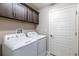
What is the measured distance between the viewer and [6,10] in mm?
1637

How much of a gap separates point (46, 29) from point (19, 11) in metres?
1.62

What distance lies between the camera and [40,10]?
11.4 ft

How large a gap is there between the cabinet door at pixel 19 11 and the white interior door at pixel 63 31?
127 centimetres

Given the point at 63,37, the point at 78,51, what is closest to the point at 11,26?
the point at 63,37

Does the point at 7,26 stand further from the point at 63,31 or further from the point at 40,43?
the point at 63,31

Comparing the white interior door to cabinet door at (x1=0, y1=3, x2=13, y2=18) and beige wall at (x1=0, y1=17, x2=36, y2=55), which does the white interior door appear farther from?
cabinet door at (x1=0, y1=3, x2=13, y2=18)

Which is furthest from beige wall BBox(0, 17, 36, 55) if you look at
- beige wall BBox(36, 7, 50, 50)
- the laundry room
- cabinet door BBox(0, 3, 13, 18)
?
beige wall BBox(36, 7, 50, 50)

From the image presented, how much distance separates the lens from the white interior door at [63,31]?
239cm

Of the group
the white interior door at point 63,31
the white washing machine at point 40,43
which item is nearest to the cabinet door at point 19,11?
the white washing machine at point 40,43

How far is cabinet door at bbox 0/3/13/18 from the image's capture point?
1.53 meters

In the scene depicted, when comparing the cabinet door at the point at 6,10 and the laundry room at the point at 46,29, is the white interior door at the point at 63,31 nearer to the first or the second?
the laundry room at the point at 46,29

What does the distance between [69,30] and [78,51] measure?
755 millimetres

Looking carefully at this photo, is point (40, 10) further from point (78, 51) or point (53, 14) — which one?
point (78, 51)

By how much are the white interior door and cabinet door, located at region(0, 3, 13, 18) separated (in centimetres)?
172
